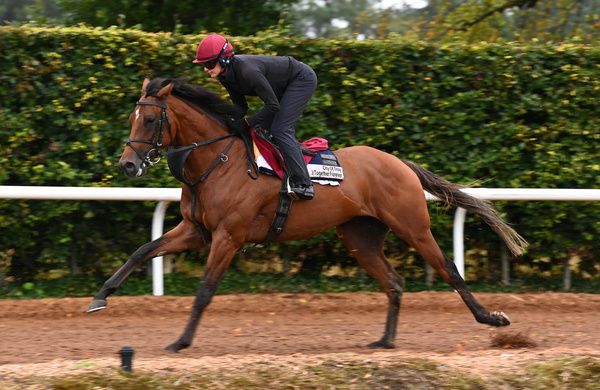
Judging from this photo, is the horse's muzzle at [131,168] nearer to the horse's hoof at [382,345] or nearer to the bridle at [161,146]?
the bridle at [161,146]

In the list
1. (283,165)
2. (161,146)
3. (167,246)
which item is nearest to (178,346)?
(167,246)

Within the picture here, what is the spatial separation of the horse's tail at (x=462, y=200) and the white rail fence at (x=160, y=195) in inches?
24.6

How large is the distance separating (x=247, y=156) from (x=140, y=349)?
160 cm

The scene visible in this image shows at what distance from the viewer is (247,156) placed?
6.93 metres

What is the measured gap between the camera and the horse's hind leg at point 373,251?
7.42m

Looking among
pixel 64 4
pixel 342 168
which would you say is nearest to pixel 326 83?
pixel 342 168

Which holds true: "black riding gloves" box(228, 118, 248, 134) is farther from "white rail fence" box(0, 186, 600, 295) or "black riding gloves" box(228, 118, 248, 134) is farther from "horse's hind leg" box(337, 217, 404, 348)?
"white rail fence" box(0, 186, 600, 295)

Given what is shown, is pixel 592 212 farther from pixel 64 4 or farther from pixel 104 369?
pixel 64 4

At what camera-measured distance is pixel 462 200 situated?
7.84 meters

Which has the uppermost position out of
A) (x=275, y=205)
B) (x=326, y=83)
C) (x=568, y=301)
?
(x=326, y=83)

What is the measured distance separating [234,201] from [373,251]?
137 cm

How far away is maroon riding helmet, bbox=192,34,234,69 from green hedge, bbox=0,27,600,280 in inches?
84.3

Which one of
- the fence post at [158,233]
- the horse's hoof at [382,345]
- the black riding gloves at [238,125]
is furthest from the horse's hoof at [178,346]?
the fence post at [158,233]

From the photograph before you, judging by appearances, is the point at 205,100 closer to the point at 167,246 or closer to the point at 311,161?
the point at 311,161
